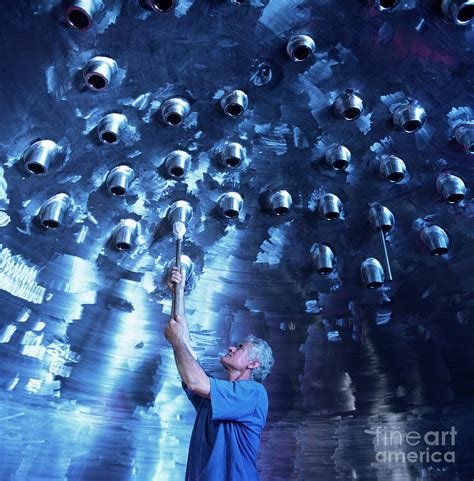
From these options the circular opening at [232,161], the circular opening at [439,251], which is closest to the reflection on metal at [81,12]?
the circular opening at [232,161]

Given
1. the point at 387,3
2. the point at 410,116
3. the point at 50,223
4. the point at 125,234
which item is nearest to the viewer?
the point at 387,3

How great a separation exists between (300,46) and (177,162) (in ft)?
1.84

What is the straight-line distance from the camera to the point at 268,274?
7.91 feet

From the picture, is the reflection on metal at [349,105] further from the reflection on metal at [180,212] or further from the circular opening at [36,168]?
the circular opening at [36,168]

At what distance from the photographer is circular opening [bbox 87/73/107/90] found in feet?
5.55

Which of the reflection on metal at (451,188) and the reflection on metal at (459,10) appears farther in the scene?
the reflection on metal at (451,188)

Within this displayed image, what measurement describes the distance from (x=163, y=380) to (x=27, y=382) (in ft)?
1.81

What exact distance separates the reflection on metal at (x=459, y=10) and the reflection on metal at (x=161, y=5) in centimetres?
75

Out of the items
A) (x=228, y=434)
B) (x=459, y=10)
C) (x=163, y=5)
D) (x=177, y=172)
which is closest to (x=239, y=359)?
(x=228, y=434)

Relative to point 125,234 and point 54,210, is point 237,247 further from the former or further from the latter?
point 54,210

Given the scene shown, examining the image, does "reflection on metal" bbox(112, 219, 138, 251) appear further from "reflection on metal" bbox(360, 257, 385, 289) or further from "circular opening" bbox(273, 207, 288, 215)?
"reflection on metal" bbox(360, 257, 385, 289)

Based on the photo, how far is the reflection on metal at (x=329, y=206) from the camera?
2.18 m

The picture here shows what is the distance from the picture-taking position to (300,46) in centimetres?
174

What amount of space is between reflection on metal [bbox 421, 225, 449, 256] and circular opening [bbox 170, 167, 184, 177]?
953 millimetres
